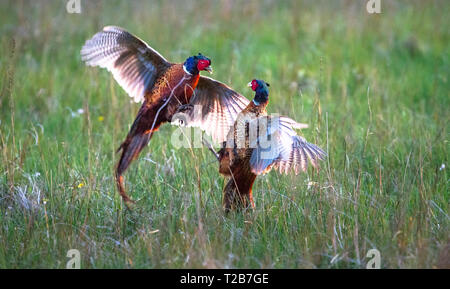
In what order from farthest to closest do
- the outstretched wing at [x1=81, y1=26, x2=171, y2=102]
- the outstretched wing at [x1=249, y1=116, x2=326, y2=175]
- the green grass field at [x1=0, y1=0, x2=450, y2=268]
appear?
the outstretched wing at [x1=81, y1=26, x2=171, y2=102] < the outstretched wing at [x1=249, y1=116, x2=326, y2=175] < the green grass field at [x1=0, y1=0, x2=450, y2=268]

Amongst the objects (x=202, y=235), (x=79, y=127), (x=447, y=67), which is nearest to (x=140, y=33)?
(x=79, y=127)

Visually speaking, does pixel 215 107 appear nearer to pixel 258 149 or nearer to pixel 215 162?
pixel 215 162

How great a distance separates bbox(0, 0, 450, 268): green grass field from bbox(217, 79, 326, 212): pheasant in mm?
151

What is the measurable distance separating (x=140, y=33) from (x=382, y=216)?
16.0 ft

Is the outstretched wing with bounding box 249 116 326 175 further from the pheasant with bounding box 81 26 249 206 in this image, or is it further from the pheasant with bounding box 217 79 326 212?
the pheasant with bounding box 81 26 249 206

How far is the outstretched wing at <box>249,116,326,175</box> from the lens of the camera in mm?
3869

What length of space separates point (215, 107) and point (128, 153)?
3.01 feet

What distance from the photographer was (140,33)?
310 inches

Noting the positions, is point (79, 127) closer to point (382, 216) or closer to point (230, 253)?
point (230, 253)

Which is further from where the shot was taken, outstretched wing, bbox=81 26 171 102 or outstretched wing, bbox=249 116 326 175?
outstretched wing, bbox=81 26 171 102

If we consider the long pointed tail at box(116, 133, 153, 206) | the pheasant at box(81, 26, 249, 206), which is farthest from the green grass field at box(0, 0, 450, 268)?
the pheasant at box(81, 26, 249, 206)

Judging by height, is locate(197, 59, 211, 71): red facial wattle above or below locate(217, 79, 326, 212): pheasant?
above

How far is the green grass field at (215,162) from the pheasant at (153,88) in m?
0.28

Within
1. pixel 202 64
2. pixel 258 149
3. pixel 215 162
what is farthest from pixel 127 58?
pixel 258 149
